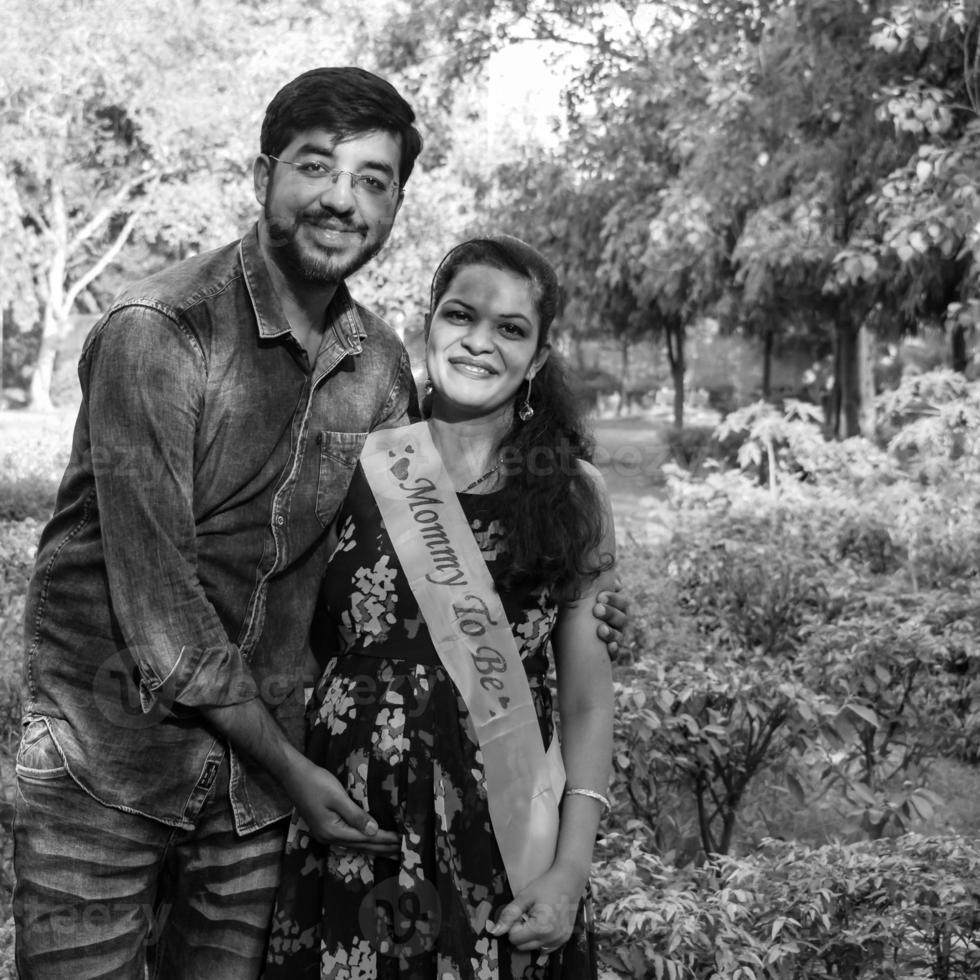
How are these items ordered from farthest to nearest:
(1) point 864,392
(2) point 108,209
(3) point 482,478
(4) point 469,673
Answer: (2) point 108,209 → (1) point 864,392 → (3) point 482,478 → (4) point 469,673

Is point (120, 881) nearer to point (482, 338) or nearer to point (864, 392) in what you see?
point (482, 338)

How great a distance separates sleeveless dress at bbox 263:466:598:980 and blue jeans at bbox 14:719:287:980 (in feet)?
0.19

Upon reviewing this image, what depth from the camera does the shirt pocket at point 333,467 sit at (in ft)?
6.29

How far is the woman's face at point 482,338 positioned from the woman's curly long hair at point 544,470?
0.09ft

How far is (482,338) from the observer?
1.95 metres

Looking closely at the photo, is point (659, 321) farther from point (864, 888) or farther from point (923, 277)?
point (864, 888)

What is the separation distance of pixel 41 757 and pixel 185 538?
1.22 ft

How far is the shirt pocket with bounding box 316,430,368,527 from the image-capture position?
6.29 ft

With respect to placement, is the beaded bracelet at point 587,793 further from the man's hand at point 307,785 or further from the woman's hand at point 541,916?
the man's hand at point 307,785

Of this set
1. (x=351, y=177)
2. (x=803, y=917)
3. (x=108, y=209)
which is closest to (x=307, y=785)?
(x=351, y=177)

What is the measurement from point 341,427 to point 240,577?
0.93 feet

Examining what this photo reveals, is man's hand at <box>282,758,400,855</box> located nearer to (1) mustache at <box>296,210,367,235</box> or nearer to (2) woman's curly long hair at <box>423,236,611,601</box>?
(2) woman's curly long hair at <box>423,236,611,601</box>

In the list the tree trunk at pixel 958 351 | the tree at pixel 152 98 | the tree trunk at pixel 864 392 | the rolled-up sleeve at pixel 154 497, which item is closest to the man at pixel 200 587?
the rolled-up sleeve at pixel 154 497

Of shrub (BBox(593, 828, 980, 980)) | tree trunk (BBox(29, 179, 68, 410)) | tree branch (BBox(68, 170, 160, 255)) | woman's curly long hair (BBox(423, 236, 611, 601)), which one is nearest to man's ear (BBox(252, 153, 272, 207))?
woman's curly long hair (BBox(423, 236, 611, 601))
